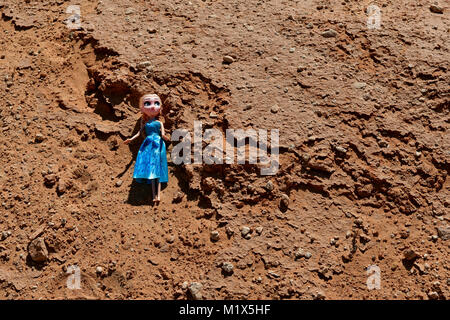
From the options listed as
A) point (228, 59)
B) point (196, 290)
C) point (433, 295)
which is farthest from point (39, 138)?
point (433, 295)

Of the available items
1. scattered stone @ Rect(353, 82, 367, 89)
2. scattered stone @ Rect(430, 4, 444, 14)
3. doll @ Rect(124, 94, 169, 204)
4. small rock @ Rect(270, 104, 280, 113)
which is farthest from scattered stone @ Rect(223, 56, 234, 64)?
scattered stone @ Rect(430, 4, 444, 14)

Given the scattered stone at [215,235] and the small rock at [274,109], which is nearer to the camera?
the scattered stone at [215,235]

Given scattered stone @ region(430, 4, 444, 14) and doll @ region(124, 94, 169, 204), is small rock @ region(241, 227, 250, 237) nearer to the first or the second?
doll @ region(124, 94, 169, 204)

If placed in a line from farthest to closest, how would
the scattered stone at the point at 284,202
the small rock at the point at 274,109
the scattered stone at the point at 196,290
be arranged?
the small rock at the point at 274,109 < the scattered stone at the point at 284,202 < the scattered stone at the point at 196,290

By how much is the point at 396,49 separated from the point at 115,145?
3.19m

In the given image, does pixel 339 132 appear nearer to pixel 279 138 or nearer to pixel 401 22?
pixel 279 138

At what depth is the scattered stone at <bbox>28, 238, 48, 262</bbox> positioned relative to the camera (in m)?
3.78

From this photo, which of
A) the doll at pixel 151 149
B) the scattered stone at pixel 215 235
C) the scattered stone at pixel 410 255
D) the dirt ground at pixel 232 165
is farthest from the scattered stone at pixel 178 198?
the scattered stone at pixel 410 255

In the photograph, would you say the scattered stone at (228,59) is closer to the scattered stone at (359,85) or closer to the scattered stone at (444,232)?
the scattered stone at (359,85)

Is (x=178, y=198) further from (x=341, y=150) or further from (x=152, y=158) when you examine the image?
(x=341, y=150)

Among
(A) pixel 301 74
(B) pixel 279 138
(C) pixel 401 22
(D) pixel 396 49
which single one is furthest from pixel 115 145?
(C) pixel 401 22

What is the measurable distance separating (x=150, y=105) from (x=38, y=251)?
1661 millimetres

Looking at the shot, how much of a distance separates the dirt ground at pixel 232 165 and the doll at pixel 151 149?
153mm

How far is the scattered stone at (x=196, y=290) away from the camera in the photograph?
3.54 metres
